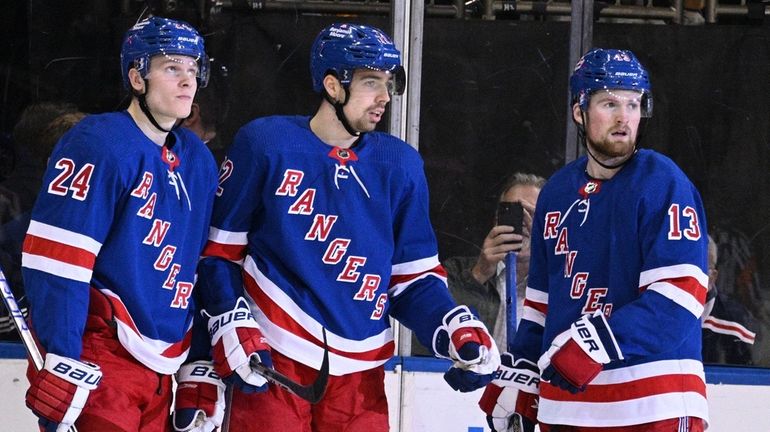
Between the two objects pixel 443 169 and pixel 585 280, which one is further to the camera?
pixel 443 169

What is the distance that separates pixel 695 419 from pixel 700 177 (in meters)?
1.50

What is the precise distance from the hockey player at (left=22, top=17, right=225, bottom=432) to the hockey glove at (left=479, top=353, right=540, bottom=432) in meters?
0.74

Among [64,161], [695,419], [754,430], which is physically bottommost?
[754,430]

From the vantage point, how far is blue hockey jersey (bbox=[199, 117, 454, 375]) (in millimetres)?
3041

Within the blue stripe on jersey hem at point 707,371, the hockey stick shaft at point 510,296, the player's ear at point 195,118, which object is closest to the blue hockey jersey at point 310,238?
the hockey stick shaft at point 510,296

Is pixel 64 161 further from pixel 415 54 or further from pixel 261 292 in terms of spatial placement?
pixel 415 54

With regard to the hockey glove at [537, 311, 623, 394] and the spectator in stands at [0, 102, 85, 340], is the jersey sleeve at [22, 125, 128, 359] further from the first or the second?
the spectator in stands at [0, 102, 85, 340]

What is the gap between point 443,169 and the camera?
430 centimetres

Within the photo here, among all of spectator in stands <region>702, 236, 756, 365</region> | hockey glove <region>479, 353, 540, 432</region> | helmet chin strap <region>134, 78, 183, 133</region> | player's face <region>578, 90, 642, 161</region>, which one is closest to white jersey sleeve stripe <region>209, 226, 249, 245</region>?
helmet chin strap <region>134, 78, 183, 133</region>

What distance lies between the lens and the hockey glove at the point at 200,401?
306cm

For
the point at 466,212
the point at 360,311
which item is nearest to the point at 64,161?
the point at 360,311

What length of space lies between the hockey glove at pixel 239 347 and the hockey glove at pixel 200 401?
69mm

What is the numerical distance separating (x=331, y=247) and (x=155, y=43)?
1.95 feet

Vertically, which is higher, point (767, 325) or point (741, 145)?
point (741, 145)
